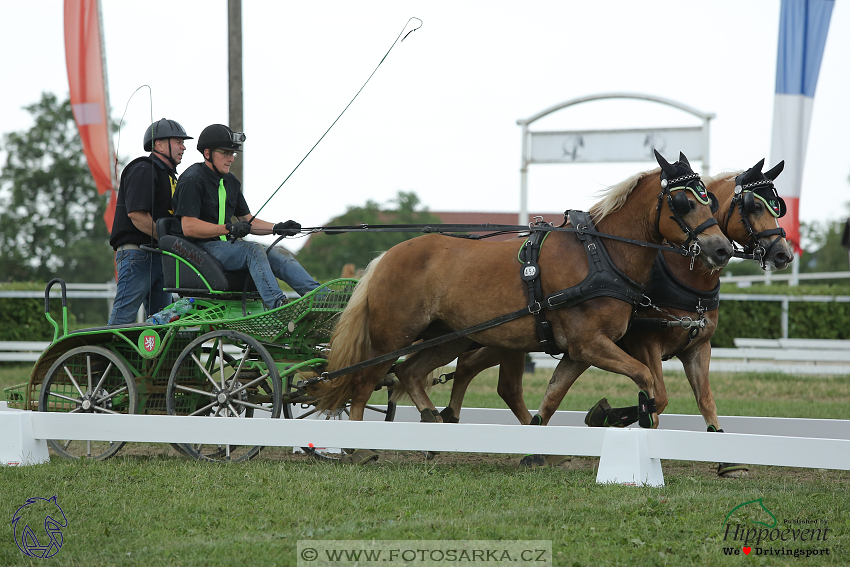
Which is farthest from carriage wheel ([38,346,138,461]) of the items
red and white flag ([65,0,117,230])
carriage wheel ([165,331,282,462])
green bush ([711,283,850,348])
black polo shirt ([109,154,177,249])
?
green bush ([711,283,850,348])

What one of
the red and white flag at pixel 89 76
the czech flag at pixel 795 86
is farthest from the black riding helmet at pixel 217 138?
the czech flag at pixel 795 86

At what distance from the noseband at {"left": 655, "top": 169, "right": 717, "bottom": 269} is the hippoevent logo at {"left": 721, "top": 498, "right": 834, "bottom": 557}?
1.76m

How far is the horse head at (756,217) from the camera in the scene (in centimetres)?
502

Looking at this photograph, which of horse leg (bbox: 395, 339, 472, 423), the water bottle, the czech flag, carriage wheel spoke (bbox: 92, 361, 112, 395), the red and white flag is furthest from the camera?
the czech flag

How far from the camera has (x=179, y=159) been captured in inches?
253

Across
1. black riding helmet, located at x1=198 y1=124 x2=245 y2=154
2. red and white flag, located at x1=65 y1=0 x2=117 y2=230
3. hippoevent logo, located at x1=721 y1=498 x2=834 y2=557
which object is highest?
red and white flag, located at x1=65 y1=0 x2=117 y2=230

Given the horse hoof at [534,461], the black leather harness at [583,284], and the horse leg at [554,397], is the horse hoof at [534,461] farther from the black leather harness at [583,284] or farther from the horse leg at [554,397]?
the black leather harness at [583,284]

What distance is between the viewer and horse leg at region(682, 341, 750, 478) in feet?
17.6

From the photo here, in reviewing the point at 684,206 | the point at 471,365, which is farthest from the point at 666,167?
the point at 471,365

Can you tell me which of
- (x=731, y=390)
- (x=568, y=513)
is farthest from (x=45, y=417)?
(x=731, y=390)

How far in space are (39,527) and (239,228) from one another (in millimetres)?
2408

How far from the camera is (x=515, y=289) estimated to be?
521 centimetres

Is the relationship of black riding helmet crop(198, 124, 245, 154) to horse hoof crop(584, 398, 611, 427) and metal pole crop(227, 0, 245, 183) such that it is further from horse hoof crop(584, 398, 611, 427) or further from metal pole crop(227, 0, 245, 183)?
metal pole crop(227, 0, 245, 183)

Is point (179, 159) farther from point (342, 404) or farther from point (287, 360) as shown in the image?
point (342, 404)
